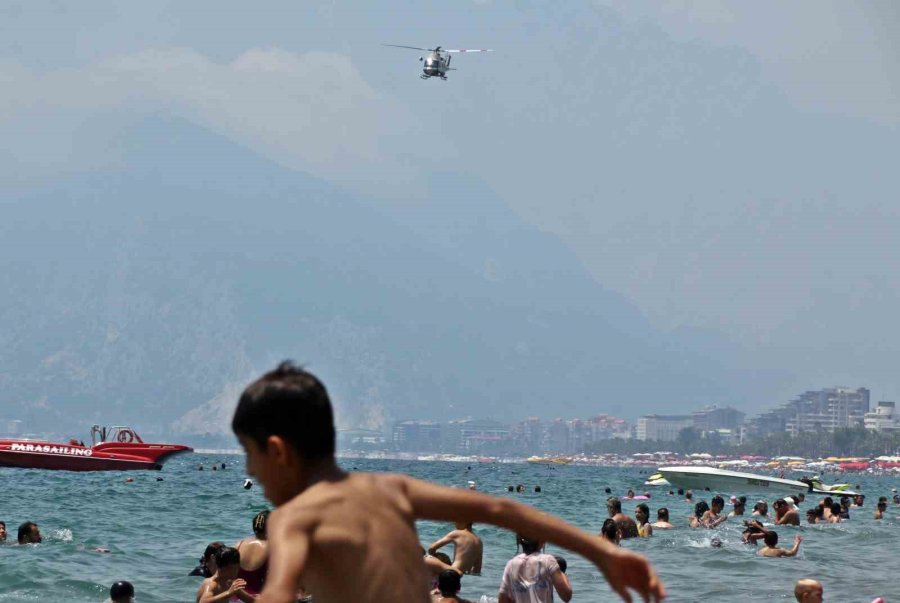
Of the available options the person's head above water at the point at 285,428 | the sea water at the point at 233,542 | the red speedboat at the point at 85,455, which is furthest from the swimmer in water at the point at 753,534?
the red speedboat at the point at 85,455

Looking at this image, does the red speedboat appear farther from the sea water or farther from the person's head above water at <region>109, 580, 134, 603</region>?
the person's head above water at <region>109, 580, 134, 603</region>

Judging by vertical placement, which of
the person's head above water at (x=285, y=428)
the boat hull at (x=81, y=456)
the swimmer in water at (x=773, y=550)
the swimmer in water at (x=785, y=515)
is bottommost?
the swimmer in water at (x=773, y=550)

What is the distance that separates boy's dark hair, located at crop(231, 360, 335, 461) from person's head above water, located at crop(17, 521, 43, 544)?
71.4 ft

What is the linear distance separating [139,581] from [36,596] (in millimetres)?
2269

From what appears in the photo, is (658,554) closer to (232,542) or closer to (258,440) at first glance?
(232,542)

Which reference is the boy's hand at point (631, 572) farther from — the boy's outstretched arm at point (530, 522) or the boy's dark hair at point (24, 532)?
the boy's dark hair at point (24, 532)

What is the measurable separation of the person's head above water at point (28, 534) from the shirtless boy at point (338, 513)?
851 inches

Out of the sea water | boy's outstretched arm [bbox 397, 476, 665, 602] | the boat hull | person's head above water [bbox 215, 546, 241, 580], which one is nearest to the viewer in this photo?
boy's outstretched arm [bbox 397, 476, 665, 602]

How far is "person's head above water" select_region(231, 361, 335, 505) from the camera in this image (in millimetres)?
3846

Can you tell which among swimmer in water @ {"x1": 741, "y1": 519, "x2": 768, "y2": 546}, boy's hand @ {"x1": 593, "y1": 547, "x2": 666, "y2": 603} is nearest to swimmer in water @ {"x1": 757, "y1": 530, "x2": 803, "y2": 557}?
swimmer in water @ {"x1": 741, "y1": 519, "x2": 768, "y2": 546}

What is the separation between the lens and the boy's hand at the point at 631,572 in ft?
12.9

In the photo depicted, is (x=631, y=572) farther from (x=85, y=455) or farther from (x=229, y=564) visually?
(x=85, y=455)

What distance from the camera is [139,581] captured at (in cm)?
2194

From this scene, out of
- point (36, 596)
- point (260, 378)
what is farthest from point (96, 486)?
point (260, 378)
